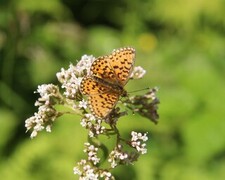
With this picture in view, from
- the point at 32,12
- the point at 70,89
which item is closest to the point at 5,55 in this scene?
the point at 32,12

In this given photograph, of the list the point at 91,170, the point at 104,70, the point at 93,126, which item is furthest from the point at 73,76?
the point at 91,170

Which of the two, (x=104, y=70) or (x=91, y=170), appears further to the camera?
(x=104, y=70)

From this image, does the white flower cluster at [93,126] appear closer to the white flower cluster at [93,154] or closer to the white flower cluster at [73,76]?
the white flower cluster at [93,154]

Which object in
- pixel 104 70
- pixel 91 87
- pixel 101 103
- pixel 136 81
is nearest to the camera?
pixel 101 103

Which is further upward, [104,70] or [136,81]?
[136,81]

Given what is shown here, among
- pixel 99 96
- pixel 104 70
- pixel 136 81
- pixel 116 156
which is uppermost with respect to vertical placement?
pixel 136 81

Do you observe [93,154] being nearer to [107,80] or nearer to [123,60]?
[107,80]

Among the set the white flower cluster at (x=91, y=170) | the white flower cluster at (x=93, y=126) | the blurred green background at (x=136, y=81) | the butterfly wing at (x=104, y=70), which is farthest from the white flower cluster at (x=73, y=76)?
the blurred green background at (x=136, y=81)

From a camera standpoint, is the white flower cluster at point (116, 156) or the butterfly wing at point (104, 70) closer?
the white flower cluster at point (116, 156)
